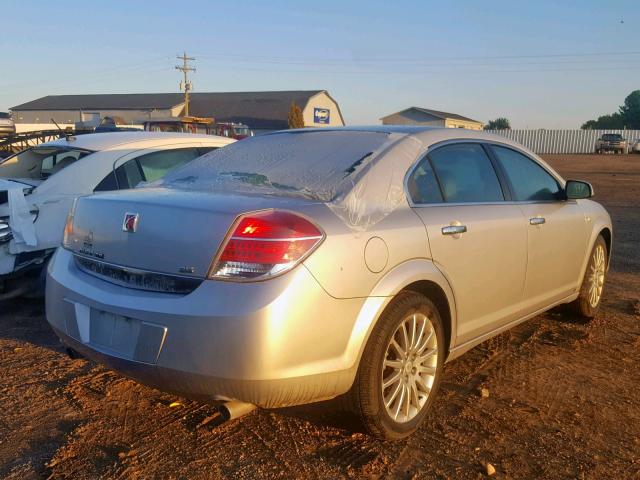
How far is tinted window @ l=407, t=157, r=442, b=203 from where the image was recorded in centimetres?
338

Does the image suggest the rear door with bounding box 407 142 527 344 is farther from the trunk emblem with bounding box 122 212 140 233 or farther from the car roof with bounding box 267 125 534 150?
the trunk emblem with bounding box 122 212 140 233

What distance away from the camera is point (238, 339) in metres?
2.54

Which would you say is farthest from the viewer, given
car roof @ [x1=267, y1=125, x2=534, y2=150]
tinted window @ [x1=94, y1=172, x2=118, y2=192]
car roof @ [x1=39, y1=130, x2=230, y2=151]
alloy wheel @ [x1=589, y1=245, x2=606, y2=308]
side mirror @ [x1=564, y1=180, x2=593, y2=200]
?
car roof @ [x1=39, y1=130, x2=230, y2=151]

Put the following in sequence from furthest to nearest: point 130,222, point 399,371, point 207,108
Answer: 1. point 207,108
2. point 399,371
3. point 130,222

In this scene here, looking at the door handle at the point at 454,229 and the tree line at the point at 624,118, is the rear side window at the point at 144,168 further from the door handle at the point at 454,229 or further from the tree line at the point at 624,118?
the tree line at the point at 624,118

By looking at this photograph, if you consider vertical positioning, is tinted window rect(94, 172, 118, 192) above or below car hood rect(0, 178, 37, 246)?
above

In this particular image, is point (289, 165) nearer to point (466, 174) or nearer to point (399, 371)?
point (466, 174)

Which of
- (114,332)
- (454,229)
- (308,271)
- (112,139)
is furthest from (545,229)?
(112,139)

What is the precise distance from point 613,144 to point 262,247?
55.6 metres

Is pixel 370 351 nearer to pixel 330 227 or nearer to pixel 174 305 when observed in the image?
pixel 330 227

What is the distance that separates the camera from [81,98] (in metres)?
70.9

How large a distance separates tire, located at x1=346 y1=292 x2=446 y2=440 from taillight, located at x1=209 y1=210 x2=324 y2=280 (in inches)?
23.0

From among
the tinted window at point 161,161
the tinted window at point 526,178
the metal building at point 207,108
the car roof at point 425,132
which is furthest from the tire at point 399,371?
the metal building at point 207,108

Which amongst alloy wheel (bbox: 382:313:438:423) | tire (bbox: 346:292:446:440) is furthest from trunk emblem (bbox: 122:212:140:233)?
alloy wheel (bbox: 382:313:438:423)
